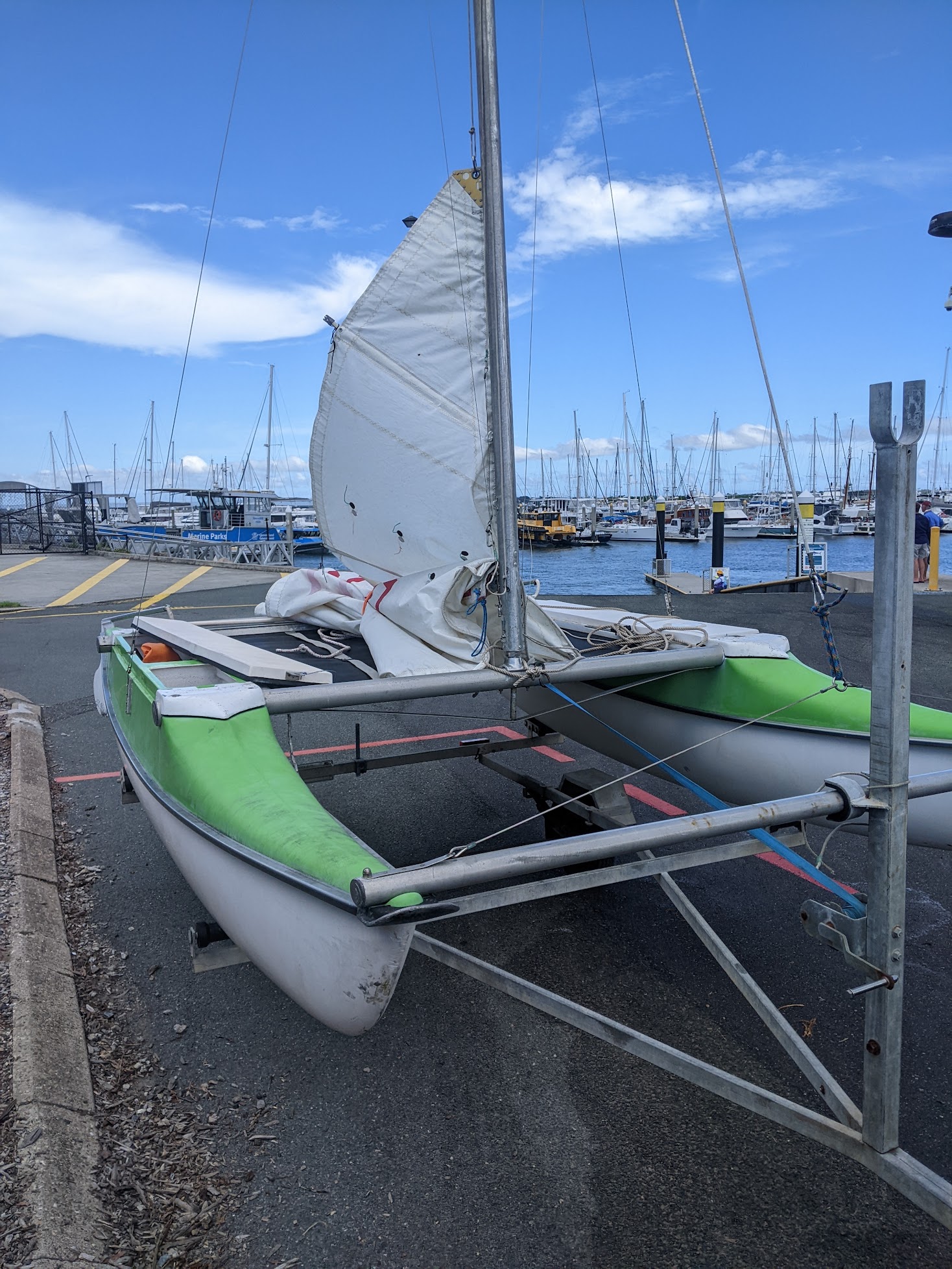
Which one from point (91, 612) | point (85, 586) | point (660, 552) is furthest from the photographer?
point (660, 552)

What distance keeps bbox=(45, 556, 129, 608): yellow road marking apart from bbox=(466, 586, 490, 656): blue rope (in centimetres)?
1299

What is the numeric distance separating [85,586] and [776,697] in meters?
16.8

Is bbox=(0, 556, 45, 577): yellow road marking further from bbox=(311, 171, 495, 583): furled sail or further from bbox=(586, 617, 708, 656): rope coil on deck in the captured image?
bbox=(586, 617, 708, 656): rope coil on deck

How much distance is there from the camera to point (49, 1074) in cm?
264

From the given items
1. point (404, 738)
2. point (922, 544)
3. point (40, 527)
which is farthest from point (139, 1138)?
point (40, 527)

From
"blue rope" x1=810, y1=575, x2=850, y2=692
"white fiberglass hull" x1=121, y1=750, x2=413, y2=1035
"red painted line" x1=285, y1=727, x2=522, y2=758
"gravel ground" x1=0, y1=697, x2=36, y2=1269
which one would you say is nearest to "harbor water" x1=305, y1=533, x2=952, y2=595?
"red painted line" x1=285, y1=727, x2=522, y2=758

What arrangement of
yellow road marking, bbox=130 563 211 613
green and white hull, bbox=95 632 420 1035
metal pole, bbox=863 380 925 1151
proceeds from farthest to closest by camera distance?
yellow road marking, bbox=130 563 211 613, green and white hull, bbox=95 632 420 1035, metal pole, bbox=863 380 925 1151

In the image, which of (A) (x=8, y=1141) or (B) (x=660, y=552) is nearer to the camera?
(A) (x=8, y=1141)

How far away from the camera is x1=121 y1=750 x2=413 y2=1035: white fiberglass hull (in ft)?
6.72

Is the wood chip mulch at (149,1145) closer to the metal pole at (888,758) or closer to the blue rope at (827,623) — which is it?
the metal pole at (888,758)

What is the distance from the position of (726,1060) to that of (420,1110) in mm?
1040

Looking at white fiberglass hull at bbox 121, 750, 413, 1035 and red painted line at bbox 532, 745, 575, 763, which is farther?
red painted line at bbox 532, 745, 575, 763

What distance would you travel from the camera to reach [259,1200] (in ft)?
7.55

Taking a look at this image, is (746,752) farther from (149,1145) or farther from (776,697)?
(149,1145)
